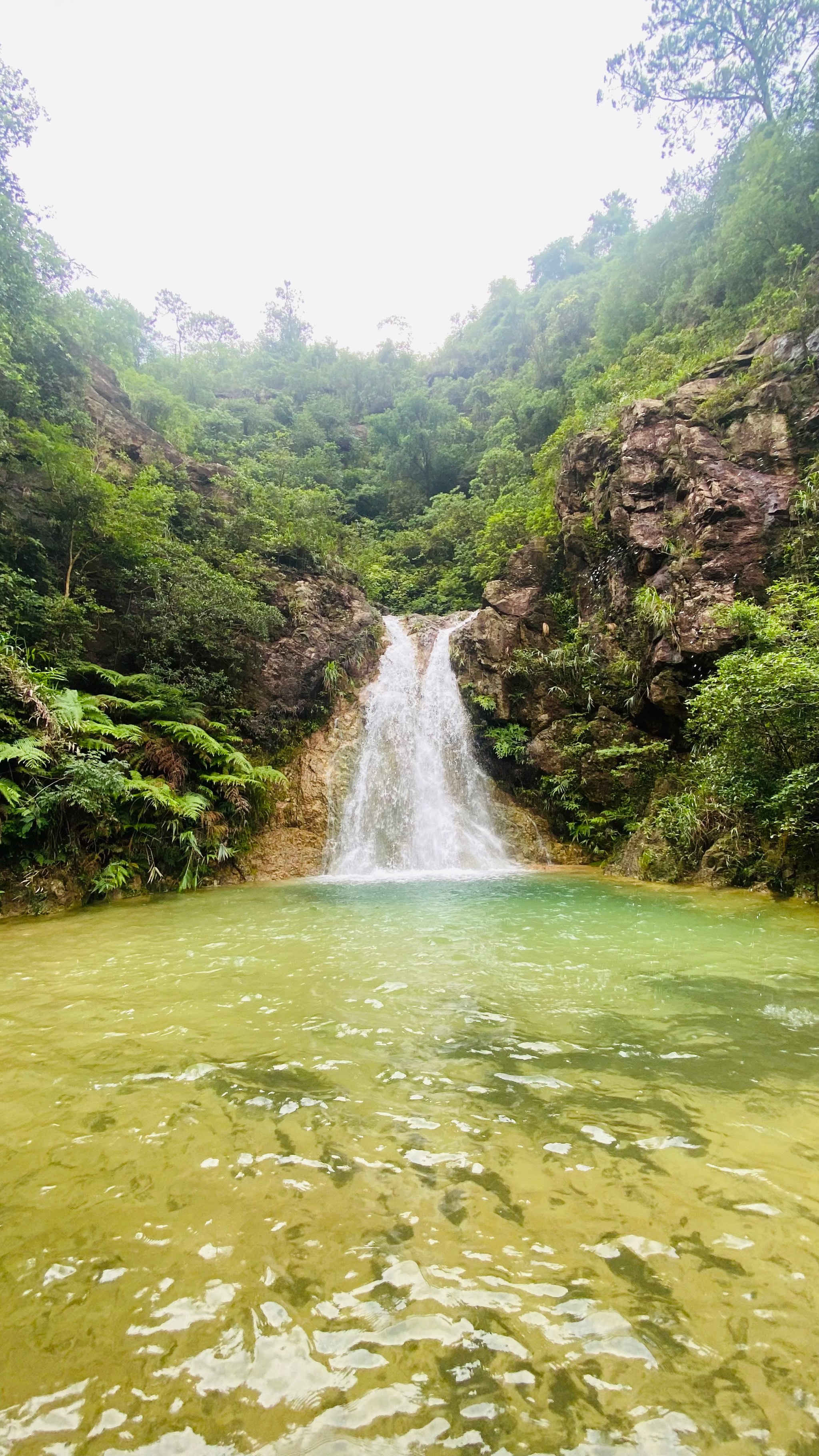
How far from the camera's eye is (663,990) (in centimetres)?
416

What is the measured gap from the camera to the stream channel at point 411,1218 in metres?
1.26

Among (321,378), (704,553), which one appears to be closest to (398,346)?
(321,378)

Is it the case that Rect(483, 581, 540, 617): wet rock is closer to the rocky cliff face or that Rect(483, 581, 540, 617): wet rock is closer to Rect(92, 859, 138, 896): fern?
the rocky cliff face

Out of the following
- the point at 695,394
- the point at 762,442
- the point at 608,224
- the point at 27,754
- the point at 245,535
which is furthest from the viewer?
the point at 608,224

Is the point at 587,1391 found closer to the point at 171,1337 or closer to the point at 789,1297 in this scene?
the point at 789,1297

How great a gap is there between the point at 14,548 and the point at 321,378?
32450 millimetres

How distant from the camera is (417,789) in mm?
14445

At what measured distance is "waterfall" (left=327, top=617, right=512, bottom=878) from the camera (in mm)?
12938

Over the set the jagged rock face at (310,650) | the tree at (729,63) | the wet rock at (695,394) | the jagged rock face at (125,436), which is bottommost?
the jagged rock face at (310,650)

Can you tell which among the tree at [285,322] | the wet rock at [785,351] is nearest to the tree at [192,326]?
the tree at [285,322]

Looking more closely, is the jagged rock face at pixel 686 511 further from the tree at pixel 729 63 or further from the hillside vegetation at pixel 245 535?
the tree at pixel 729 63

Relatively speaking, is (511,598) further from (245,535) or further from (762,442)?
(245,535)

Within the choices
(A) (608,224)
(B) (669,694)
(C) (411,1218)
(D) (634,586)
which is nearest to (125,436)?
(D) (634,586)

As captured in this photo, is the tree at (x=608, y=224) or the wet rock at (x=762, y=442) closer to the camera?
the wet rock at (x=762, y=442)
